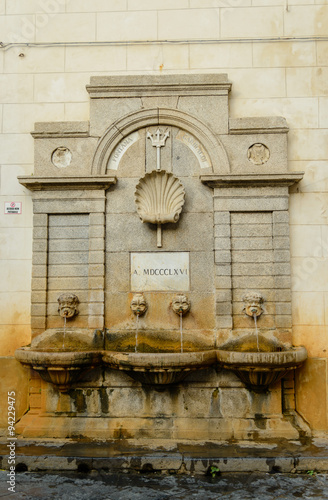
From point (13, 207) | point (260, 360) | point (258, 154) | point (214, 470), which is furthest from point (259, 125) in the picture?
point (214, 470)

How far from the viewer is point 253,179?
5836mm

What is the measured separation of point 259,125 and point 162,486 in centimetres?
437

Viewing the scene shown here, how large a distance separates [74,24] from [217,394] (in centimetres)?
524

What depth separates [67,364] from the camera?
5.31m

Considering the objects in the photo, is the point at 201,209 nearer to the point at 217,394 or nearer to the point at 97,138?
the point at 97,138

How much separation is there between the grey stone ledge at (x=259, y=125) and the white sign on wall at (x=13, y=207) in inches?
116

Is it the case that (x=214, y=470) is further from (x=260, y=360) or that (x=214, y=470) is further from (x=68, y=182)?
(x=68, y=182)

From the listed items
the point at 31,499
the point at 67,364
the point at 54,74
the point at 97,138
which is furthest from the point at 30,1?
the point at 31,499

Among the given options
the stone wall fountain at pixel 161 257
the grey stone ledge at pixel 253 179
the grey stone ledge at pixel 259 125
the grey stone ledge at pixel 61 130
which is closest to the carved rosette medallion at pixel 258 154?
the stone wall fountain at pixel 161 257

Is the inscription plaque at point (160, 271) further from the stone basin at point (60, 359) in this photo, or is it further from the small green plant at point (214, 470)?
the small green plant at point (214, 470)

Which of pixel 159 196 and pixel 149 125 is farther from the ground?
pixel 149 125

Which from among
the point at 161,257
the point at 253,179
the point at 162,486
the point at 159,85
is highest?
the point at 159,85

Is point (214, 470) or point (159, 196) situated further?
point (159, 196)

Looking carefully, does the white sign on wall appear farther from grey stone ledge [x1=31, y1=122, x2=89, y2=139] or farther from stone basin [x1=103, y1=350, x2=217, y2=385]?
stone basin [x1=103, y1=350, x2=217, y2=385]
